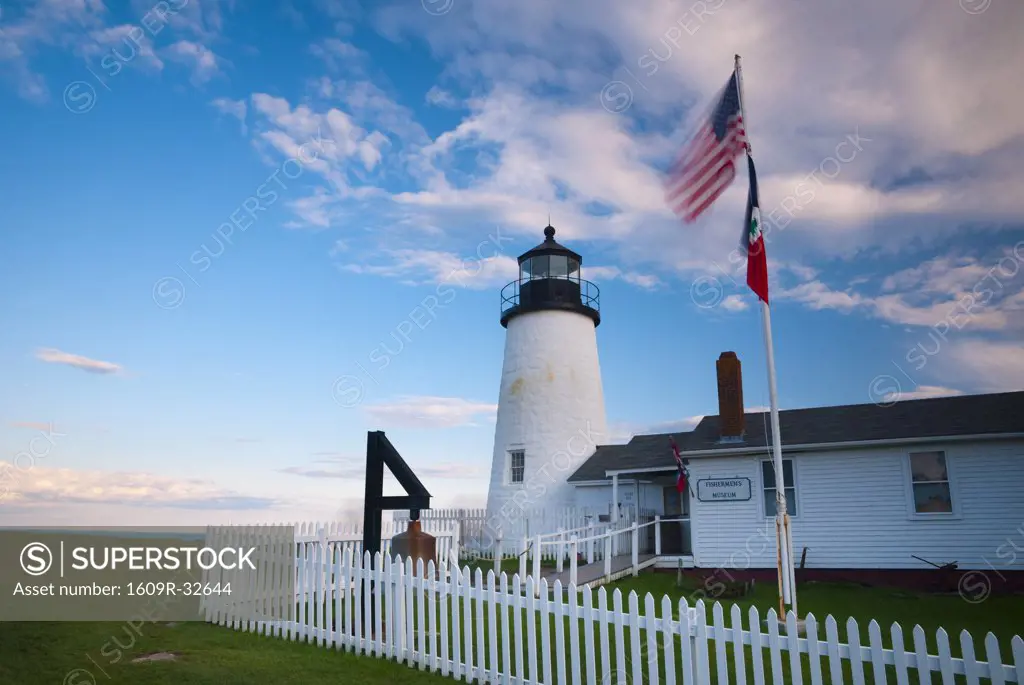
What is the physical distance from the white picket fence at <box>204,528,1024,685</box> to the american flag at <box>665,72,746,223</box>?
280 inches

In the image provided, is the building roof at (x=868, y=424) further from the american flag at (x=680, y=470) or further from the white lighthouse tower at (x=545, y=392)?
the white lighthouse tower at (x=545, y=392)

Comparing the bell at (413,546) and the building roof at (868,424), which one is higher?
the building roof at (868,424)

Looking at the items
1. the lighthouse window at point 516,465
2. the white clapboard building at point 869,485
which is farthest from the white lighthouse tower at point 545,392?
the white clapboard building at point 869,485

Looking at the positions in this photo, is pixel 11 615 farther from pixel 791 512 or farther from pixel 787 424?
pixel 787 424

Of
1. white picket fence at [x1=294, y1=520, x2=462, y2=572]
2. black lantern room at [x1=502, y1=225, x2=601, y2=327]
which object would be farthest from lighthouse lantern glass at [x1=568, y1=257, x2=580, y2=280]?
white picket fence at [x1=294, y1=520, x2=462, y2=572]

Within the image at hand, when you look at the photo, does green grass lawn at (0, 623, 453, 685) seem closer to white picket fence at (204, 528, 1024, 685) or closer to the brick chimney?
white picket fence at (204, 528, 1024, 685)

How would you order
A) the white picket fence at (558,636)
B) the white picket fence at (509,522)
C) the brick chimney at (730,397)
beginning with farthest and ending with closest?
the white picket fence at (509,522)
the brick chimney at (730,397)
the white picket fence at (558,636)

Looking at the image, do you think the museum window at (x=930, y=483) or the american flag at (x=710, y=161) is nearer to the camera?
the american flag at (x=710, y=161)

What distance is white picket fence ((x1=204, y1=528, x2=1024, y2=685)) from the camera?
614 centimetres

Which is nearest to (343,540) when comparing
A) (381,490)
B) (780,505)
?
(381,490)

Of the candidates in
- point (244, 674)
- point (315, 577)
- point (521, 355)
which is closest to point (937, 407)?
point (521, 355)

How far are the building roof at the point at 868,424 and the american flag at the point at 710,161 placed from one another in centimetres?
814

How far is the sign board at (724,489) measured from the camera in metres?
18.3

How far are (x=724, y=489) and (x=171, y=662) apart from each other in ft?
46.4
